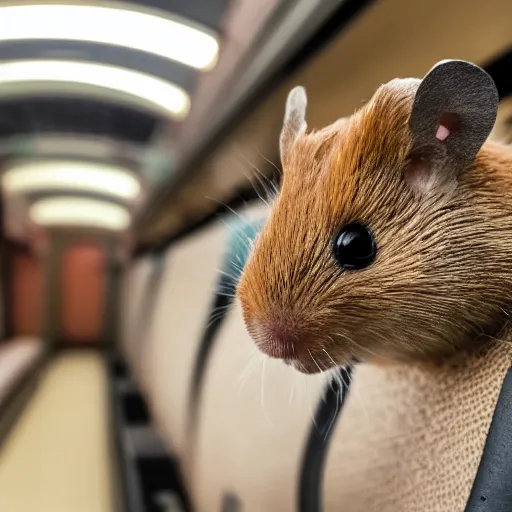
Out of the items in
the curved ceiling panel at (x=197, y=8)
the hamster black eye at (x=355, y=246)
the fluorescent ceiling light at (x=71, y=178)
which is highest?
the curved ceiling panel at (x=197, y=8)

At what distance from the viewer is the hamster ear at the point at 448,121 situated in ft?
0.71

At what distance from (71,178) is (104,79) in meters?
0.68

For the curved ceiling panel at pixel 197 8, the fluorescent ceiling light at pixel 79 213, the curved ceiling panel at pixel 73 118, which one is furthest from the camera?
the fluorescent ceiling light at pixel 79 213

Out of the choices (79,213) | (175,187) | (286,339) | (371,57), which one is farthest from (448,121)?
(79,213)

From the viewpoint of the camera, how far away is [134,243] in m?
2.33

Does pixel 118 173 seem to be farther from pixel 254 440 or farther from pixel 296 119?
pixel 296 119

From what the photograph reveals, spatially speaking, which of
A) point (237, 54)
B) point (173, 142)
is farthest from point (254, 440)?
point (173, 142)

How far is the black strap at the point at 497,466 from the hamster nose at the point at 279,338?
0.32 ft

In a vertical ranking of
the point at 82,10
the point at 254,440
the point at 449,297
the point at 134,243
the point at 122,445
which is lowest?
the point at 122,445

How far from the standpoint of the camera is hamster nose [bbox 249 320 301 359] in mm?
249

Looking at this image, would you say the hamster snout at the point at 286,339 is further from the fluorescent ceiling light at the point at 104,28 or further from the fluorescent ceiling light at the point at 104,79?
the fluorescent ceiling light at the point at 104,79

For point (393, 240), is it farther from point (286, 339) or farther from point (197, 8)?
point (197, 8)

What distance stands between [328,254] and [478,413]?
114 mm

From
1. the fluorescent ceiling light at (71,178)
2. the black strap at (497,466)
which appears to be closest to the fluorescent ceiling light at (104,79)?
the fluorescent ceiling light at (71,178)
